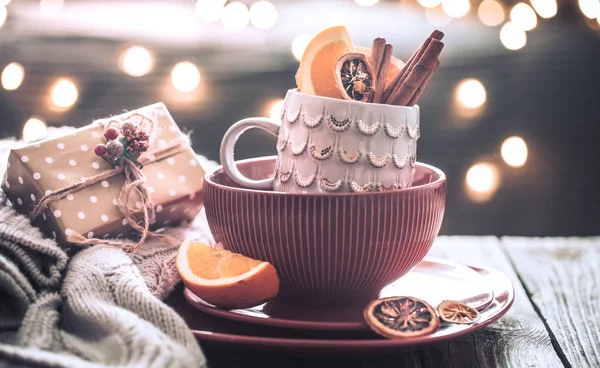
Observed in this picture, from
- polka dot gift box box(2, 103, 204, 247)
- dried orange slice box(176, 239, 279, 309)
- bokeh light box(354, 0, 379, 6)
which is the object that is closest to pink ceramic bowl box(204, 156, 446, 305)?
dried orange slice box(176, 239, 279, 309)

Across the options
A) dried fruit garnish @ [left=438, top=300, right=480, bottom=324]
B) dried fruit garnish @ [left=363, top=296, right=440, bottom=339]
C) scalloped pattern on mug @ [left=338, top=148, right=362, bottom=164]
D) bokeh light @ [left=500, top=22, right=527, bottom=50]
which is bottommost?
dried fruit garnish @ [left=438, top=300, right=480, bottom=324]

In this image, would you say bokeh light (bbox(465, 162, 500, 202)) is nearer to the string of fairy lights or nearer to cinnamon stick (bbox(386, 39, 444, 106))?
the string of fairy lights

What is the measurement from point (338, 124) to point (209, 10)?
66 cm

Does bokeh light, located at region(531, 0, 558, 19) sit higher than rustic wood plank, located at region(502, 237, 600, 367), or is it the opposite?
bokeh light, located at region(531, 0, 558, 19)

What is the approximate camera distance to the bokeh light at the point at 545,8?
1.18 meters

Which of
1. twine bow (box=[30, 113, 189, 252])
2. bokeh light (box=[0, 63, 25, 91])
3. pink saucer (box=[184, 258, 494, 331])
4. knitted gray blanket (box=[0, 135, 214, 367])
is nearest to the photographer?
knitted gray blanket (box=[0, 135, 214, 367])

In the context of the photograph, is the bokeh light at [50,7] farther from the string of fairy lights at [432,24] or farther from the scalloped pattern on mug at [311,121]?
the scalloped pattern on mug at [311,121]

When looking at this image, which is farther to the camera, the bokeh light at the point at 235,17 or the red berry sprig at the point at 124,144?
the bokeh light at the point at 235,17

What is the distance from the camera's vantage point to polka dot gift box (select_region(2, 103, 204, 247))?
750 mm

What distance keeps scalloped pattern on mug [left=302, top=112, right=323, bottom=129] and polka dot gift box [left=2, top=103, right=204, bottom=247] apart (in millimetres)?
232

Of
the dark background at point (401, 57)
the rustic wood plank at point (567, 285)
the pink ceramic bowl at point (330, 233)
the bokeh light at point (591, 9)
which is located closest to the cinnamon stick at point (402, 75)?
the pink ceramic bowl at point (330, 233)

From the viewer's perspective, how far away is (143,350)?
0.54 meters

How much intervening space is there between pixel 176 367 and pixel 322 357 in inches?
7.0

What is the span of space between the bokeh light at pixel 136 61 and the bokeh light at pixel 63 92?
99mm
